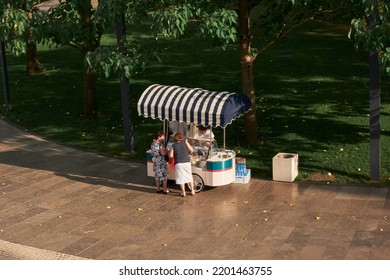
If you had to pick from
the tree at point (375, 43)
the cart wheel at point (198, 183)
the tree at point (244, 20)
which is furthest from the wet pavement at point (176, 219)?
the tree at point (244, 20)

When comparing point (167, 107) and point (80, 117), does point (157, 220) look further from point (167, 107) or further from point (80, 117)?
point (80, 117)

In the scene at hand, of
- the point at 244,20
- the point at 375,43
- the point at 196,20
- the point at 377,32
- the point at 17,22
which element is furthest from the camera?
the point at 244,20

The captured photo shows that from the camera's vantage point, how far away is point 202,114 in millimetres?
16562

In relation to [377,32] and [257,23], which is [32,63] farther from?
[377,32]

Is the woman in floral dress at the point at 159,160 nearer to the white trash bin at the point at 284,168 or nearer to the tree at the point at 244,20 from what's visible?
the tree at the point at 244,20

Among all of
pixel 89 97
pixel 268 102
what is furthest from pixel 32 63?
pixel 268 102

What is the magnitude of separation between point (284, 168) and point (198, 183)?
221 cm

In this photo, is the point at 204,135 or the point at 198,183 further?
the point at 204,135

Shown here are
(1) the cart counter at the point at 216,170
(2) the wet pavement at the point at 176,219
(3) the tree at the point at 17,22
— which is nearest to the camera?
(2) the wet pavement at the point at 176,219

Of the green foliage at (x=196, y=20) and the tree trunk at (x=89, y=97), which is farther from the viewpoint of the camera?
the tree trunk at (x=89, y=97)

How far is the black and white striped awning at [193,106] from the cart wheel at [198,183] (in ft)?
4.27

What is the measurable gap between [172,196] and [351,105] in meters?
9.73

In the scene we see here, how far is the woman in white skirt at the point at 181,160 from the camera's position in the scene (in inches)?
642

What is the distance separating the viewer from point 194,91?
57.1 ft
